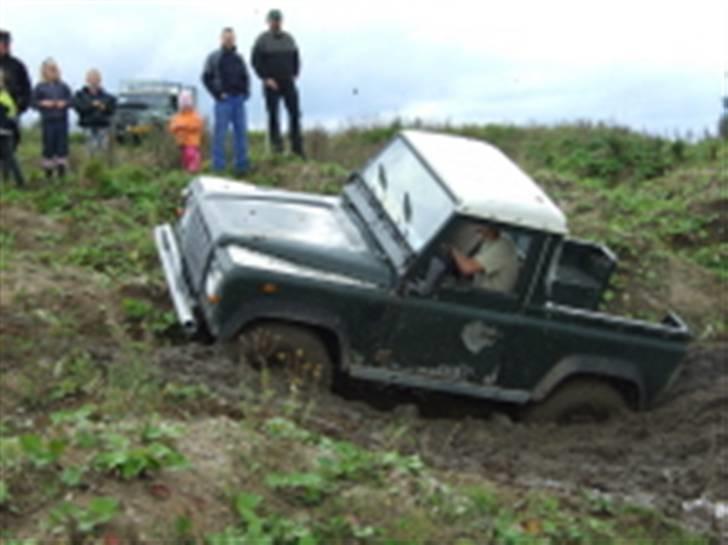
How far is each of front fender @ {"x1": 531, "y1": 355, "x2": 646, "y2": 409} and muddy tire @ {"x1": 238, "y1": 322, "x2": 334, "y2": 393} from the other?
1558 mm

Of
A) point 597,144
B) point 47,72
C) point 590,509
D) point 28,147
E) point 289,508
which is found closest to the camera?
point 289,508

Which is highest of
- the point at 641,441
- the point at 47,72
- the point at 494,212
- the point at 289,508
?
the point at 47,72

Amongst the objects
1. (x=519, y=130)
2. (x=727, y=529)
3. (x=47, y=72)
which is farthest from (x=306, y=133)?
(x=727, y=529)

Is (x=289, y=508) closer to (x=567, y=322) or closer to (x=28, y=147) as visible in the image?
(x=567, y=322)

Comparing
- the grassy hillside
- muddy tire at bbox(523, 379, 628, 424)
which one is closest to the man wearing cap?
the grassy hillside

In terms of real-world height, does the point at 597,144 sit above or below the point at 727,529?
above

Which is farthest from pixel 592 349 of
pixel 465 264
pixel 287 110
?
pixel 287 110

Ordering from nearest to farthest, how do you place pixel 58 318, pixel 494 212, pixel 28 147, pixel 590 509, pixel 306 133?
pixel 590 509
pixel 494 212
pixel 58 318
pixel 306 133
pixel 28 147

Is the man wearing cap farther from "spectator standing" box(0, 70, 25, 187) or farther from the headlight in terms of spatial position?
the headlight

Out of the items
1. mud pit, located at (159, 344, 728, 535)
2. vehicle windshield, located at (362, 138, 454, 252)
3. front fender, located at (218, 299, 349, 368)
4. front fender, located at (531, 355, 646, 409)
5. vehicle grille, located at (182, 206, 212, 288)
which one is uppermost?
vehicle windshield, located at (362, 138, 454, 252)

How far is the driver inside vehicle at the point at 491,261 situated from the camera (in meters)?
7.51

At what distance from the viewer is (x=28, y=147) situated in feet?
78.2

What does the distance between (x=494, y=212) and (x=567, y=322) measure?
1010mm

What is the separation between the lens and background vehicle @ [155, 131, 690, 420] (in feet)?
24.4
